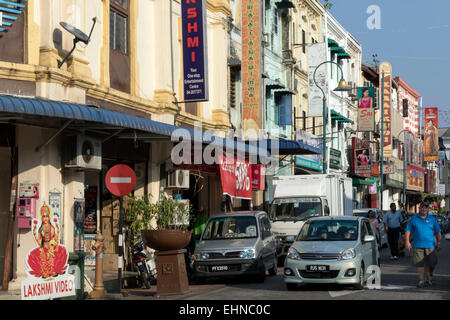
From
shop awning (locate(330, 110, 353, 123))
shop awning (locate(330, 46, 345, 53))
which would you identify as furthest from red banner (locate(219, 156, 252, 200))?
shop awning (locate(330, 46, 345, 53))

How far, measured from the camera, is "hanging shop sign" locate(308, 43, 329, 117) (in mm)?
41969

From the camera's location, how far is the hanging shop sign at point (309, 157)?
1587 inches

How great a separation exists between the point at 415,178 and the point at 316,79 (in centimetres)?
4357

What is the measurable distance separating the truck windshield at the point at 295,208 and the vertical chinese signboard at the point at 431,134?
58.8 m

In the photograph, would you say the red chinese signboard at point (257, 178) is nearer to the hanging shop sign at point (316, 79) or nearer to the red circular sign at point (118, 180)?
the red circular sign at point (118, 180)

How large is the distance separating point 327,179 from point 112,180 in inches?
483

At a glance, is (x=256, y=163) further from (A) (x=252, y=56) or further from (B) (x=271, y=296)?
(B) (x=271, y=296)

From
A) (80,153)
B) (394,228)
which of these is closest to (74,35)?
(80,153)

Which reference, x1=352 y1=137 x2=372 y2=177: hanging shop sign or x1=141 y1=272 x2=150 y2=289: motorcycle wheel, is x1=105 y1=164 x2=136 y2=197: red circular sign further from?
x1=352 y1=137 x2=372 y2=177: hanging shop sign

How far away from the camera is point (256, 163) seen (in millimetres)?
28156

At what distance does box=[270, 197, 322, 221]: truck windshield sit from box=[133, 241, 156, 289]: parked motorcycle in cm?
777

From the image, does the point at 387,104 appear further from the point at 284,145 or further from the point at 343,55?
the point at 284,145

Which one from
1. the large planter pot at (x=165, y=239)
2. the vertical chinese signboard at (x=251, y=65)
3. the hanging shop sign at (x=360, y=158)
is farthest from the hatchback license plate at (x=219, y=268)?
the hanging shop sign at (x=360, y=158)
